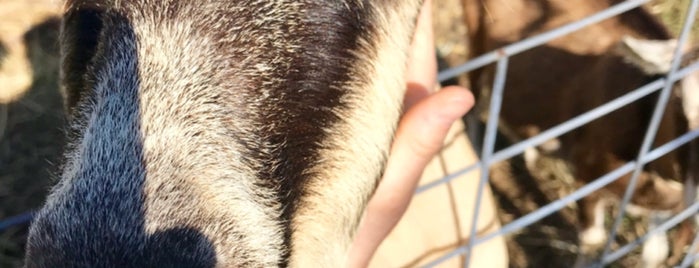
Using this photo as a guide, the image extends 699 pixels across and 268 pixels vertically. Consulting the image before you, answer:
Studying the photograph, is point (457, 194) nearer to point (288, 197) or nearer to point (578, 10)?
point (288, 197)

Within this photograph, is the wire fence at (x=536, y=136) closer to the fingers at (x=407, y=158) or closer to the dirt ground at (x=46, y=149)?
the fingers at (x=407, y=158)

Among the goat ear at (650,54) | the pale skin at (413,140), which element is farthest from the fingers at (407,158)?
the goat ear at (650,54)

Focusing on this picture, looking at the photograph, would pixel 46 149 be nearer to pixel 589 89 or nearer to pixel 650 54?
pixel 589 89

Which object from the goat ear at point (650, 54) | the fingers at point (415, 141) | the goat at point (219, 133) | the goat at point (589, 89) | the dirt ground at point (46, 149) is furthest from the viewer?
the dirt ground at point (46, 149)

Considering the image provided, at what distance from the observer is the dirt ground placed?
243cm

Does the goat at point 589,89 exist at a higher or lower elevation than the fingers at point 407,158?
higher

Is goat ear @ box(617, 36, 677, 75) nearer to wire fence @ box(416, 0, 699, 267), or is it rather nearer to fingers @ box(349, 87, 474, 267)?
wire fence @ box(416, 0, 699, 267)

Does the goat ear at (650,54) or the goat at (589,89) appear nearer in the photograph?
the goat ear at (650,54)

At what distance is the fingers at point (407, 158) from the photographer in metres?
1.00

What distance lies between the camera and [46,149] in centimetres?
267

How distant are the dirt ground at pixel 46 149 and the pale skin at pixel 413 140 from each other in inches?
50.8

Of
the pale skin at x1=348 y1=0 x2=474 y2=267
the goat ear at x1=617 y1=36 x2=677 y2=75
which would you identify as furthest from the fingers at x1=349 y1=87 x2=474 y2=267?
the goat ear at x1=617 y1=36 x2=677 y2=75

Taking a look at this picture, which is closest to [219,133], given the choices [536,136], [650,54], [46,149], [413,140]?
[413,140]

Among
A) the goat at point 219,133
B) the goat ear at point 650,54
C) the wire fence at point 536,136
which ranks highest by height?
the goat ear at point 650,54
